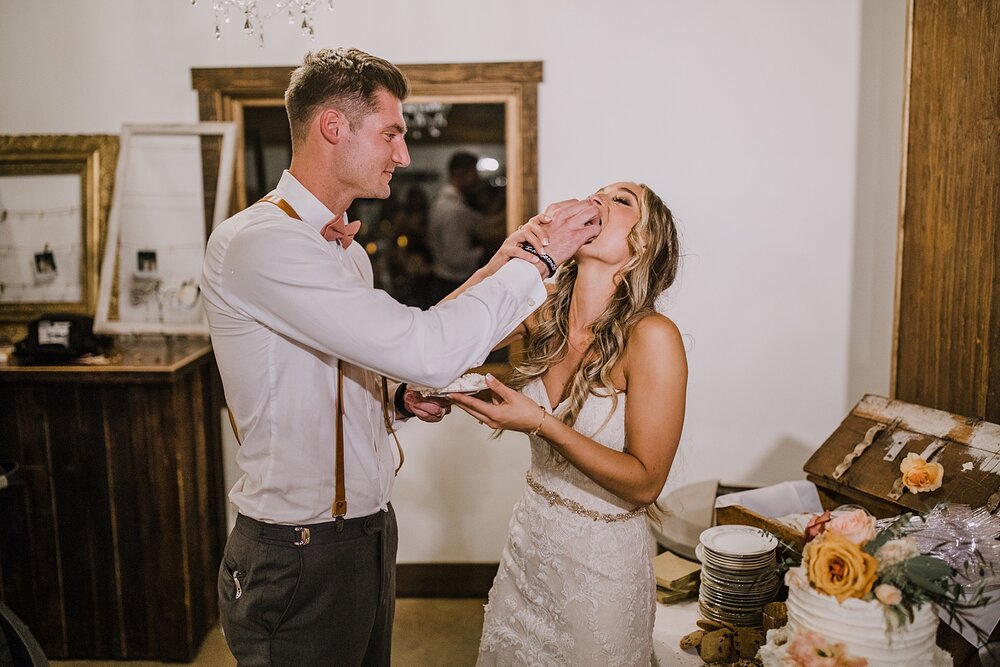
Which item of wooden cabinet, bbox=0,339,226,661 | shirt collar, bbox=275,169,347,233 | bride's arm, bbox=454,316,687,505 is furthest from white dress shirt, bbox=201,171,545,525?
wooden cabinet, bbox=0,339,226,661

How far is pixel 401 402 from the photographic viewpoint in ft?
6.30

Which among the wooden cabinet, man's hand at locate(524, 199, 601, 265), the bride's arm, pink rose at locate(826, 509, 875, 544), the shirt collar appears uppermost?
the shirt collar

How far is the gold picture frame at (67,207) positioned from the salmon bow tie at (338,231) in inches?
78.9

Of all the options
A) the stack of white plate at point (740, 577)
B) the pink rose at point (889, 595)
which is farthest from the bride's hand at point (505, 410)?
the stack of white plate at point (740, 577)

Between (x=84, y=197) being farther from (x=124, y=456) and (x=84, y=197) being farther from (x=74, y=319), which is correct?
(x=124, y=456)

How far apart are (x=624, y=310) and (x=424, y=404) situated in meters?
0.54

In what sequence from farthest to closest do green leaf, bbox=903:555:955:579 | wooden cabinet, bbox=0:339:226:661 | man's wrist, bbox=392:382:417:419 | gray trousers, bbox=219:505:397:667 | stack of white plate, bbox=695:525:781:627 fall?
wooden cabinet, bbox=0:339:226:661
stack of white plate, bbox=695:525:781:627
man's wrist, bbox=392:382:417:419
gray trousers, bbox=219:505:397:667
green leaf, bbox=903:555:955:579

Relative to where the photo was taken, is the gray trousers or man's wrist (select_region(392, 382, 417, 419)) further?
man's wrist (select_region(392, 382, 417, 419))

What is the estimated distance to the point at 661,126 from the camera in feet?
10.8

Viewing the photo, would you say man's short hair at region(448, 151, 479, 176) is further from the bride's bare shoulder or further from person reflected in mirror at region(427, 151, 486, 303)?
the bride's bare shoulder

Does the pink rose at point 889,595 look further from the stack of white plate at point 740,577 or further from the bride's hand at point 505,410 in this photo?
the stack of white plate at point 740,577

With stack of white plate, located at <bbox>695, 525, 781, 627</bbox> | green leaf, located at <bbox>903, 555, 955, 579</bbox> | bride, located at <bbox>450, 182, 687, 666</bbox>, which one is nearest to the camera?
green leaf, located at <bbox>903, 555, 955, 579</bbox>

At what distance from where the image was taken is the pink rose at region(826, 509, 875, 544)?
4.68 ft

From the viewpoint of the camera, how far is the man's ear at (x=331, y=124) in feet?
5.56
